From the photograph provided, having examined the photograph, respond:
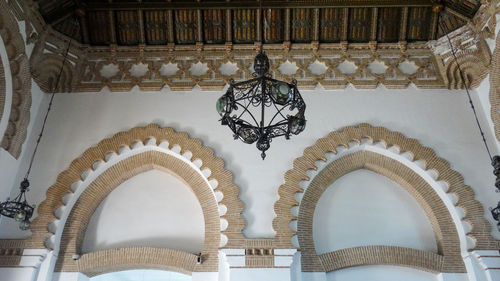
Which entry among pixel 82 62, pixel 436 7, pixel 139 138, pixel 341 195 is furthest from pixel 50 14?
pixel 436 7

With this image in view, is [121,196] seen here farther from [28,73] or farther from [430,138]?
[430,138]

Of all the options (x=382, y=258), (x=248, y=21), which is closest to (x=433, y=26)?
(x=248, y=21)

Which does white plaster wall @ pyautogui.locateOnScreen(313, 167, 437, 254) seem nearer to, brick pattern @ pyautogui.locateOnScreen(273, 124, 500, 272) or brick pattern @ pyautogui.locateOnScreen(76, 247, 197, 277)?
brick pattern @ pyautogui.locateOnScreen(273, 124, 500, 272)

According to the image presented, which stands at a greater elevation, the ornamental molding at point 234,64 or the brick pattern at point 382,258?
the ornamental molding at point 234,64

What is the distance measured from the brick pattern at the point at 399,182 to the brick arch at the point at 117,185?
2.45 feet

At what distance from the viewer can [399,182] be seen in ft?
15.9

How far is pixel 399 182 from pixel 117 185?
11.4ft

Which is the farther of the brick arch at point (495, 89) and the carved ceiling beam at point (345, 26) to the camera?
the carved ceiling beam at point (345, 26)

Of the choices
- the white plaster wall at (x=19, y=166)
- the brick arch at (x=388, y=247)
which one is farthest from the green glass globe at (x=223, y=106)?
the white plaster wall at (x=19, y=166)

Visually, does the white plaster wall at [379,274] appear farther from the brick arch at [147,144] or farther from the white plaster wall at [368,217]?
the brick arch at [147,144]

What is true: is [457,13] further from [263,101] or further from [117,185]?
[117,185]

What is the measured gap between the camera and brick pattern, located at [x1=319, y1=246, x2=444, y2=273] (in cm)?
Result: 428

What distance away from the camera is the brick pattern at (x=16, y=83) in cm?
450

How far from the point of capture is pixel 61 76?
17.8ft
